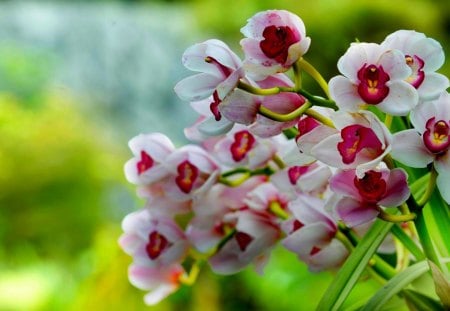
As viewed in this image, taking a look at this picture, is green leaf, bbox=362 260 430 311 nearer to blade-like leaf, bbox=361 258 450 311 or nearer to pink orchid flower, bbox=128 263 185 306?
blade-like leaf, bbox=361 258 450 311

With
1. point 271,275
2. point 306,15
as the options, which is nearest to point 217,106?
point 271,275

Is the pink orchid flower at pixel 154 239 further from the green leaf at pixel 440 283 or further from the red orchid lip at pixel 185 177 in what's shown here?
the green leaf at pixel 440 283

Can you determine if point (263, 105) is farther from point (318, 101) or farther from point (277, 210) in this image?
point (277, 210)

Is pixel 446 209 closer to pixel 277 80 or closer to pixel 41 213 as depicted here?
pixel 277 80

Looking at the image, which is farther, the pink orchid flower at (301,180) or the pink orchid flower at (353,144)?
the pink orchid flower at (301,180)

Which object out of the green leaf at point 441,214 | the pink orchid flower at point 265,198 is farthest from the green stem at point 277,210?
the green leaf at point 441,214

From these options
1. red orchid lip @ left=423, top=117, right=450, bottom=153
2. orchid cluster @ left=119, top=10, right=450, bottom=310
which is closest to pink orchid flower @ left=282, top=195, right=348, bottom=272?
orchid cluster @ left=119, top=10, right=450, bottom=310
